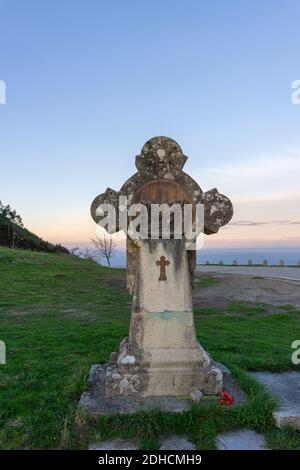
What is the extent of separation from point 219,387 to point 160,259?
5.17ft

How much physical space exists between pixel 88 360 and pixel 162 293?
2.38m

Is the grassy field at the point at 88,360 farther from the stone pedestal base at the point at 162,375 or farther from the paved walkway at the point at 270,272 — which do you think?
the paved walkway at the point at 270,272

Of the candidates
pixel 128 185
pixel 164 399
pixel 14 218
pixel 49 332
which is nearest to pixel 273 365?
pixel 164 399

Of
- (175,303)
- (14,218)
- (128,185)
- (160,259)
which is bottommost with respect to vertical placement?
(175,303)

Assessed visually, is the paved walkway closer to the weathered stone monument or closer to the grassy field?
the grassy field

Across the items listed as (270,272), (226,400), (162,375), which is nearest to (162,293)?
(162,375)

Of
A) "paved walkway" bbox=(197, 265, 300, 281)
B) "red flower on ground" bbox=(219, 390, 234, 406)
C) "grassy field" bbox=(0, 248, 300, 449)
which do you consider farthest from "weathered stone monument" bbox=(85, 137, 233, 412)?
"paved walkway" bbox=(197, 265, 300, 281)

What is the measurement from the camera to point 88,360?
20.8 ft

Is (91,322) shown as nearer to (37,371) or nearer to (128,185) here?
(37,371)

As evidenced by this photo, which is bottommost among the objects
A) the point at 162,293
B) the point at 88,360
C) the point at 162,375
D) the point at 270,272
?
the point at 88,360

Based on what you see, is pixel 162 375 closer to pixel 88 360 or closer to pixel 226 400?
pixel 226 400

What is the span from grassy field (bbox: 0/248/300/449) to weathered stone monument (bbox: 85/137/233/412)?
0.46m

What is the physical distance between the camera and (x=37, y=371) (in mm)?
5973

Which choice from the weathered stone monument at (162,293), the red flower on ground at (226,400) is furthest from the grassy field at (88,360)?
the weathered stone monument at (162,293)
